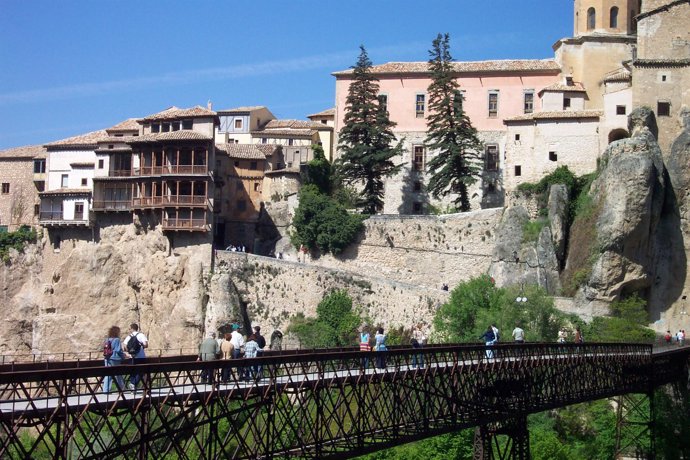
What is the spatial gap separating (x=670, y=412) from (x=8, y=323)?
40.2m

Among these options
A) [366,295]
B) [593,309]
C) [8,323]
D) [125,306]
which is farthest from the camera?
[8,323]

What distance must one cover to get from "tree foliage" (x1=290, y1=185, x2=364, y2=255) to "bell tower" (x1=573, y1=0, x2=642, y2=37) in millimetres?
17998

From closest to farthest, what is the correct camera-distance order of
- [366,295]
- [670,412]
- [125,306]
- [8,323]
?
[670,412]
[366,295]
[125,306]
[8,323]

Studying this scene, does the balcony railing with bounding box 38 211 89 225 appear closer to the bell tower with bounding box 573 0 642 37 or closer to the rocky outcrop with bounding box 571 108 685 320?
the rocky outcrop with bounding box 571 108 685 320

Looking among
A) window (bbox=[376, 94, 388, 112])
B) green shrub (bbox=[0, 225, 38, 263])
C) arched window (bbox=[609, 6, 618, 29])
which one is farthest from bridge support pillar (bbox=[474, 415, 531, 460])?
green shrub (bbox=[0, 225, 38, 263])

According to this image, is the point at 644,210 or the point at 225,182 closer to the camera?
the point at 644,210

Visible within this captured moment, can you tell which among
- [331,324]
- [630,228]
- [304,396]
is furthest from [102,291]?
[304,396]

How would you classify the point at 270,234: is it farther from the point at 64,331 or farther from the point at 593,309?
the point at 593,309

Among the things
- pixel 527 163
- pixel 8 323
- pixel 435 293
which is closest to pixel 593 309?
pixel 435 293

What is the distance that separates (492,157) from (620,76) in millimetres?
10095

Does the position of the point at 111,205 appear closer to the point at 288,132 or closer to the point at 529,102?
the point at 288,132

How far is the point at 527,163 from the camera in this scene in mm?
58594

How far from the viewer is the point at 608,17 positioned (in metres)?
62.8

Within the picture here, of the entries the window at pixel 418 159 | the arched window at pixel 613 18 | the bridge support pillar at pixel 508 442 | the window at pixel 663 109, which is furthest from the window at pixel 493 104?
the bridge support pillar at pixel 508 442
